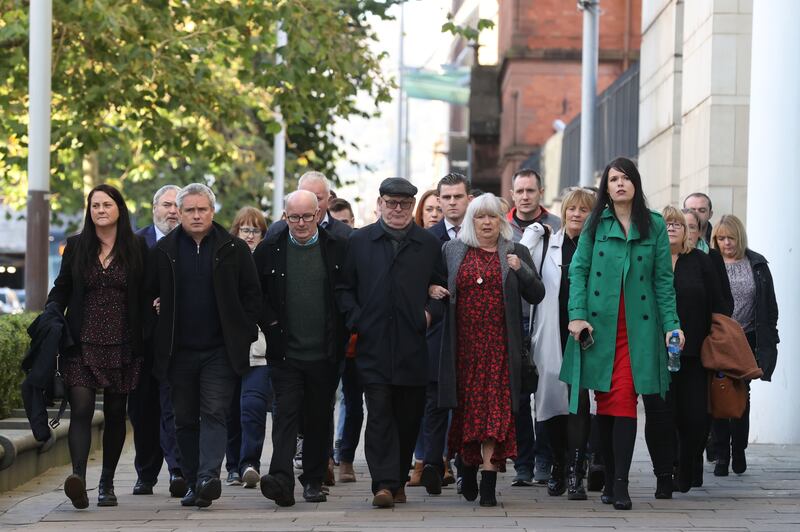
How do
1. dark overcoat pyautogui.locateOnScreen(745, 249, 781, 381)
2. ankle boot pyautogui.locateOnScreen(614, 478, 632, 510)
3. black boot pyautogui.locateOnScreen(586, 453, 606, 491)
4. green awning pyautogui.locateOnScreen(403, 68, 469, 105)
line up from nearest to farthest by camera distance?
ankle boot pyautogui.locateOnScreen(614, 478, 632, 510) < black boot pyautogui.locateOnScreen(586, 453, 606, 491) < dark overcoat pyautogui.locateOnScreen(745, 249, 781, 381) < green awning pyautogui.locateOnScreen(403, 68, 469, 105)

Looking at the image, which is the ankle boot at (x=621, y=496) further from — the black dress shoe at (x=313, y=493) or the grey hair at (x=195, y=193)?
the grey hair at (x=195, y=193)

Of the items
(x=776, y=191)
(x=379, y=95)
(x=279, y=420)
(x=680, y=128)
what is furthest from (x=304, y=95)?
(x=279, y=420)

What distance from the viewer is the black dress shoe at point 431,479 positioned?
1064 cm

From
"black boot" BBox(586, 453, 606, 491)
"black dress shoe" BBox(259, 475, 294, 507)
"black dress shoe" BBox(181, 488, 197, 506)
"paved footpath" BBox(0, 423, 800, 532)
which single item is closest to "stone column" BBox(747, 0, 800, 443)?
"paved footpath" BBox(0, 423, 800, 532)

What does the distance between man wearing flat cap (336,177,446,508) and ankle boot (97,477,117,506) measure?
1483 millimetres

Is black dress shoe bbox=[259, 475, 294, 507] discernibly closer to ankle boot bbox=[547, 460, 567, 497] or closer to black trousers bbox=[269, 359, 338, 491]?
black trousers bbox=[269, 359, 338, 491]

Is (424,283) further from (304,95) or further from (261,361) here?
(304,95)

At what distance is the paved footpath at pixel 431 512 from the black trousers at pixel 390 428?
0.18m

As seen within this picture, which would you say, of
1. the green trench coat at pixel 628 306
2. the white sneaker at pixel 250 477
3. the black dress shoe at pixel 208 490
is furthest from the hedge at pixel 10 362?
the green trench coat at pixel 628 306

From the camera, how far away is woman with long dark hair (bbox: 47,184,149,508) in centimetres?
1003

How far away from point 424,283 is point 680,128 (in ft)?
29.9

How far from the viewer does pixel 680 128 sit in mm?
18609

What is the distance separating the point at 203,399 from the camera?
10125mm

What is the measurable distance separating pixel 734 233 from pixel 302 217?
3.29 meters
